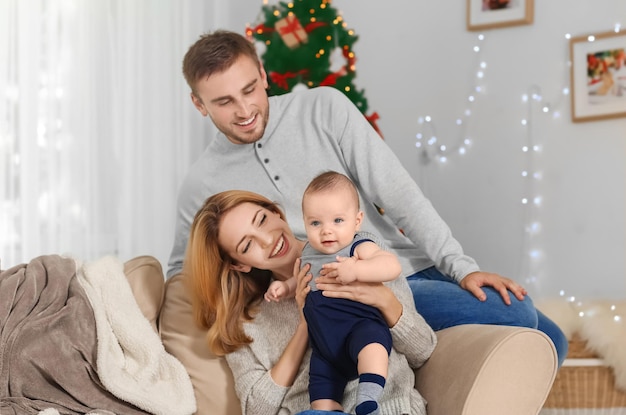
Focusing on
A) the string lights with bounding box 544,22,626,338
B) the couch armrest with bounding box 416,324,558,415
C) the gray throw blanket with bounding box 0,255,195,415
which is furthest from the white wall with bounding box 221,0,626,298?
the gray throw blanket with bounding box 0,255,195,415

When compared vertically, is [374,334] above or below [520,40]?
below

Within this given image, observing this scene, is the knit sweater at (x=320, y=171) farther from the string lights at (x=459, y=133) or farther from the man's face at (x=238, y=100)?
the string lights at (x=459, y=133)

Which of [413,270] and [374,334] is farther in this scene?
[413,270]

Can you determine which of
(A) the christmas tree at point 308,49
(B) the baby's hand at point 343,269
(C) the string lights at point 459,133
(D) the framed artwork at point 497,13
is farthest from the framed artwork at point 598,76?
(B) the baby's hand at point 343,269

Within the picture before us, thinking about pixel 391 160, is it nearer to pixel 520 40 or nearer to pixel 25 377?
pixel 25 377

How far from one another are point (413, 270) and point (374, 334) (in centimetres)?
64

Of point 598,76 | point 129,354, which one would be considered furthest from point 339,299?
point 598,76

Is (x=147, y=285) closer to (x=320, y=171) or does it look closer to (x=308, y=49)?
(x=320, y=171)

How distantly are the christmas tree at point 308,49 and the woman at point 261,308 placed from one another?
1844 millimetres

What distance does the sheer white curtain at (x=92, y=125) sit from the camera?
3.34 m

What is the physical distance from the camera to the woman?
5.76 ft

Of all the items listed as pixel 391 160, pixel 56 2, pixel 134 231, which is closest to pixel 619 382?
pixel 391 160

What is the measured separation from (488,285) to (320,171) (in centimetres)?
62

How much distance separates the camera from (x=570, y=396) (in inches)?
116
